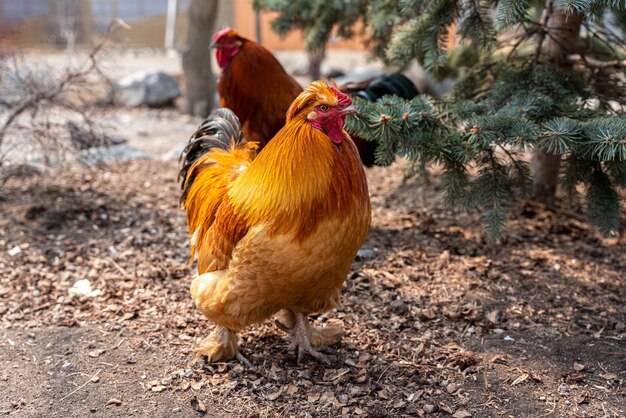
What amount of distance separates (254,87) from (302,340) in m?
2.22

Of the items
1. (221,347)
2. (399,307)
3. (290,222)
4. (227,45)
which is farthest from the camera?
(227,45)

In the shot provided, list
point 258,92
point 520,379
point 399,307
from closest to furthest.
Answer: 1. point 520,379
2. point 399,307
3. point 258,92

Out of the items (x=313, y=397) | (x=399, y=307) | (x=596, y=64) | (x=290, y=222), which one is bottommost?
(x=313, y=397)

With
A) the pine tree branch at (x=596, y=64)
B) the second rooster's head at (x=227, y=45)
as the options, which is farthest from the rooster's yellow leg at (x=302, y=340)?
the pine tree branch at (x=596, y=64)

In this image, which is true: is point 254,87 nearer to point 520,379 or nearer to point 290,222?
point 290,222

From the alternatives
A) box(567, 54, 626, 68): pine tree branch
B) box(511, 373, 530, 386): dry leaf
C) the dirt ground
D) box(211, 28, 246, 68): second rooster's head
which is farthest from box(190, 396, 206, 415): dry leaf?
box(567, 54, 626, 68): pine tree branch

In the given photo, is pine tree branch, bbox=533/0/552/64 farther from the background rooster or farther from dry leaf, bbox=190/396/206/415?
dry leaf, bbox=190/396/206/415

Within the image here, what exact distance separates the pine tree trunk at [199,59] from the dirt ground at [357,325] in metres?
4.13

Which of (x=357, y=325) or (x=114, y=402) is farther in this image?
(x=357, y=325)

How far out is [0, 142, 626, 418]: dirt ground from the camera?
328 centimetres

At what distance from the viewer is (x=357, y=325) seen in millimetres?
3979

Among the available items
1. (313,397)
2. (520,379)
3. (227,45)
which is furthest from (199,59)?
(520,379)

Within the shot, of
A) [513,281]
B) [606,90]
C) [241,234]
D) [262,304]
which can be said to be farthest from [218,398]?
[606,90]

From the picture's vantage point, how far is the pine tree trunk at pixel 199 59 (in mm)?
8984
